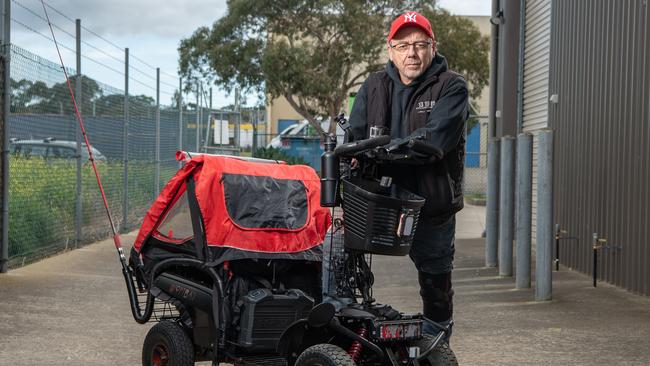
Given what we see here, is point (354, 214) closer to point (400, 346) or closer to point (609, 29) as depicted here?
point (400, 346)

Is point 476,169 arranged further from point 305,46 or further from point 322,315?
point 322,315

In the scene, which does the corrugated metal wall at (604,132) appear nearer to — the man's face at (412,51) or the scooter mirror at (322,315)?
the man's face at (412,51)

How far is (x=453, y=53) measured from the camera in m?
38.7

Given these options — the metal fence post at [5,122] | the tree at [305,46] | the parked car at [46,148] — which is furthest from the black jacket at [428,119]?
the tree at [305,46]

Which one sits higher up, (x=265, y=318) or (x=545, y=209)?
(x=545, y=209)

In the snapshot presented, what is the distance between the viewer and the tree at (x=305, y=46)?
117 feet

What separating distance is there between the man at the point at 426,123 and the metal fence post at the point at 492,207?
25.3 feet

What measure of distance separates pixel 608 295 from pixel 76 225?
6.94 meters

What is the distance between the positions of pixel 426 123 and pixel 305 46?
31.6 metres

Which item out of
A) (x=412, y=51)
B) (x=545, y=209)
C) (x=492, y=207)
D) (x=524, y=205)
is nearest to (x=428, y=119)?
(x=412, y=51)

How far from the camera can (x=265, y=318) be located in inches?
215

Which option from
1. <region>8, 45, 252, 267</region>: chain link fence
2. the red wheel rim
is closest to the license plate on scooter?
the red wheel rim

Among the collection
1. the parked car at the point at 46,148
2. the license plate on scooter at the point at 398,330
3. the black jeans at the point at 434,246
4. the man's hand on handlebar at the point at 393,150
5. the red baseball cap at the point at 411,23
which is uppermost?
the red baseball cap at the point at 411,23

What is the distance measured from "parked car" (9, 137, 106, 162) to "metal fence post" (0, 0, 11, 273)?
0.34 metres
